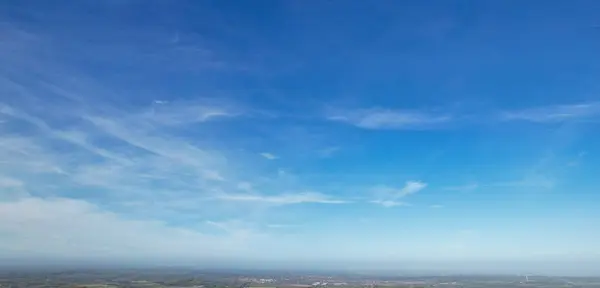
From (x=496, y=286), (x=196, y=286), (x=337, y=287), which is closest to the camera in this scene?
(x=196, y=286)

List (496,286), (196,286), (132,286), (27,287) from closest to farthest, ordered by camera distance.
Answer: (27,287) < (132,286) < (196,286) < (496,286)

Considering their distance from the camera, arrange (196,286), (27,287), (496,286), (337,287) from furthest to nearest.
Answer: (496,286) < (337,287) < (196,286) < (27,287)

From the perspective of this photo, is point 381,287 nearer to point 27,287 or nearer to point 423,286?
point 423,286

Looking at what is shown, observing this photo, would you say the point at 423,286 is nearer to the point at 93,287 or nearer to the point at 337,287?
the point at 337,287

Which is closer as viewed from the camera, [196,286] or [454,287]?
[196,286]

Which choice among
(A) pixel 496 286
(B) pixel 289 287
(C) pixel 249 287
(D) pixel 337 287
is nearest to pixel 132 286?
(C) pixel 249 287

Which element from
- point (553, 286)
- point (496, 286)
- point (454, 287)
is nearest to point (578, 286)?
point (553, 286)

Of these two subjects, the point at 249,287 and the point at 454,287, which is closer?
the point at 249,287

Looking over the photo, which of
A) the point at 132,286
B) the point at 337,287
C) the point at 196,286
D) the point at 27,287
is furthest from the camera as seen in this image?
the point at 337,287
